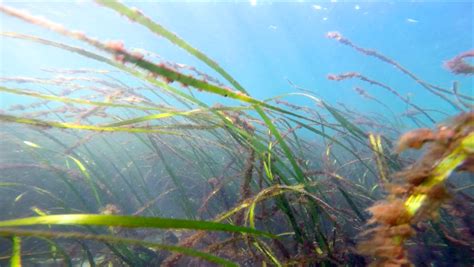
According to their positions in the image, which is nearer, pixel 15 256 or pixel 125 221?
pixel 125 221

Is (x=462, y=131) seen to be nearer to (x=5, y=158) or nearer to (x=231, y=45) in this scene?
(x=5, y=158)

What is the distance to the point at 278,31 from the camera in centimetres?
3697

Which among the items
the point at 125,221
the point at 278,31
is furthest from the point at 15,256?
the point at 278,31

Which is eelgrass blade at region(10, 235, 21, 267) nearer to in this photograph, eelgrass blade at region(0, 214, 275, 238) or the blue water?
eelgrass blade at region(0, 214, 275, 238)

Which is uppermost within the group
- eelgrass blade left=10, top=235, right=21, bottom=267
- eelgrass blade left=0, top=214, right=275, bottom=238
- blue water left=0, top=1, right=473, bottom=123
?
blue water left=0, top=1, right=473, bottom=123

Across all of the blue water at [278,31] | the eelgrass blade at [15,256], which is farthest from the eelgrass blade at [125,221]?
the blue water at [278,31]

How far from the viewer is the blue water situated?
87.0 ft

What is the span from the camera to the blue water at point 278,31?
26.5 meters

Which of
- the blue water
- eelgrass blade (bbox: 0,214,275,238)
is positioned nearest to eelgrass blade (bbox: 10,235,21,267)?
eelgrass blade (bbox: 0,214,275,238)

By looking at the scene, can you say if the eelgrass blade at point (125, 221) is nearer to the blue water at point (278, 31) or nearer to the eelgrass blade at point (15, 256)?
the eelgrass blade at point (15, 256)

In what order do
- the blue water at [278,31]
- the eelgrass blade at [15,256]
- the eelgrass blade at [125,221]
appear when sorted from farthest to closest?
the blue water at [278,31] < the eelgrass blade at [15,256] < the eelgrass blade at [125,221]

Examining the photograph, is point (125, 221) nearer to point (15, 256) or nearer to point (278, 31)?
point (15, 256)

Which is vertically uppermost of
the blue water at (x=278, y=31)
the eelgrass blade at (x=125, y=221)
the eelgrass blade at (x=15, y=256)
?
the blue water at (x=278, y=31)

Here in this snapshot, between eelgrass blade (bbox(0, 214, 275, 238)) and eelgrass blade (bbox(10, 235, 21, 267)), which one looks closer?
eelgrass blade (bbox(0, 214, 275, 238))
